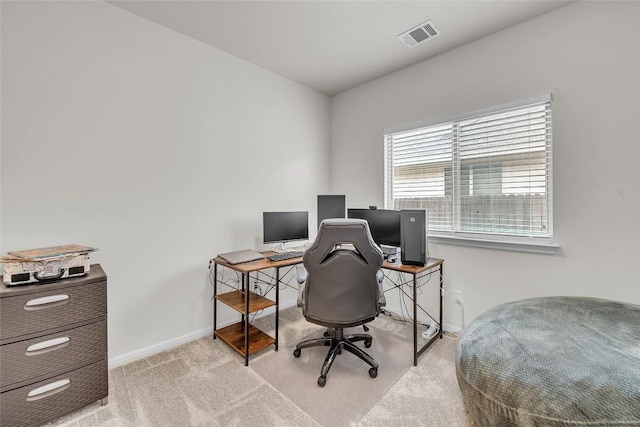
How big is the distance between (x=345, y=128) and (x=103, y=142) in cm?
258

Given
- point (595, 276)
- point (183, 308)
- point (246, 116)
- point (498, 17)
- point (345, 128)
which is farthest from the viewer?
point (345, 128)

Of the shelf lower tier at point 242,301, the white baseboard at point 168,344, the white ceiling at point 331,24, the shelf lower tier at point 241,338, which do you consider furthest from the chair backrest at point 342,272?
the white ceiling at point 331,24

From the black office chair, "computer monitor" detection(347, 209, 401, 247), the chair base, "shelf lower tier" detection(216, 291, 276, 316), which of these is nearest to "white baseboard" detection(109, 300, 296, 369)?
"shelf lower tier" detection(216, 291, 276, 316)

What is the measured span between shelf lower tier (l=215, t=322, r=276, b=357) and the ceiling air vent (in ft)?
9.40

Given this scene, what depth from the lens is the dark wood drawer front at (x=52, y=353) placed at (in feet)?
4.79

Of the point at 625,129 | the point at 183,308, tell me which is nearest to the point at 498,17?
the point at 625,129

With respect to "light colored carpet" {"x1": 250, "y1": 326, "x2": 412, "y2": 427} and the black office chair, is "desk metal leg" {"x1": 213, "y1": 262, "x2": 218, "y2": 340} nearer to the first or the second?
"light colored carpet" {"x1": 250, "y1": 326, "x2": 412, "y2": 427}

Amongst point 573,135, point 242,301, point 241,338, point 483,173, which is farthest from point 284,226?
point 573,135

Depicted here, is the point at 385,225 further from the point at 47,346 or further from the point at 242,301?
the point at 47,346

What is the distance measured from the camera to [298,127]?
3.45m

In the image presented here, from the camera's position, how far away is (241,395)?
184cm

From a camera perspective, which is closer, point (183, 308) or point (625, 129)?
point (625, 129)

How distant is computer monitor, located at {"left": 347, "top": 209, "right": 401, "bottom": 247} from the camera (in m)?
2.71

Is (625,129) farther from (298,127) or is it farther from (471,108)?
(298,127)
